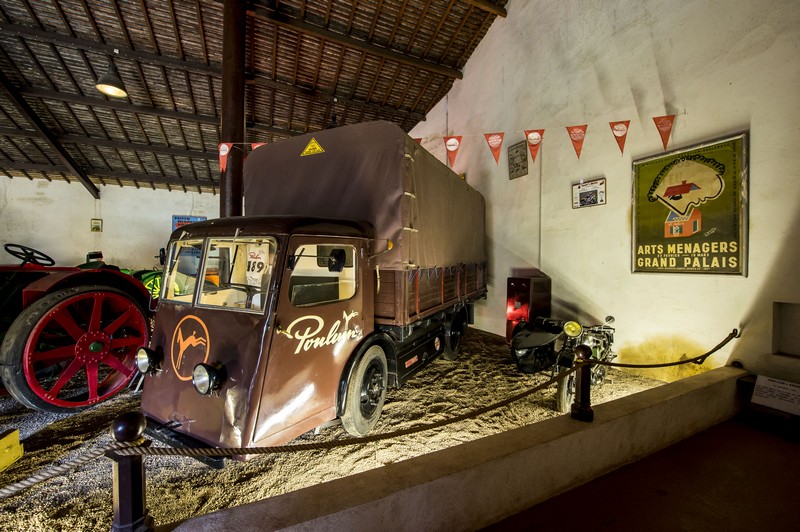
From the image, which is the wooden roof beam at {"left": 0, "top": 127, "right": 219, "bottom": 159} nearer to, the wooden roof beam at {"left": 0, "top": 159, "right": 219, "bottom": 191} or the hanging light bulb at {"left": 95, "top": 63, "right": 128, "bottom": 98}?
the wooden roof beam at {"left": 0, "top": 159, "right": 219, "bottom": 191}

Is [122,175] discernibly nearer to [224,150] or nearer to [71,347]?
[224,150]

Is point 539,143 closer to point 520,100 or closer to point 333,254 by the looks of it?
point 520,100

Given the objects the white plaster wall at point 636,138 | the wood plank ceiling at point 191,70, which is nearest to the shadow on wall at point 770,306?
the white plaster wall at point 636,138

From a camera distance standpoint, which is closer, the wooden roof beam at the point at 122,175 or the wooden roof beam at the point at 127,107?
the wooden roof beam at the point at 127,107

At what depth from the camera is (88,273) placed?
12.1ft

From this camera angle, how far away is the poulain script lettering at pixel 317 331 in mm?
2533

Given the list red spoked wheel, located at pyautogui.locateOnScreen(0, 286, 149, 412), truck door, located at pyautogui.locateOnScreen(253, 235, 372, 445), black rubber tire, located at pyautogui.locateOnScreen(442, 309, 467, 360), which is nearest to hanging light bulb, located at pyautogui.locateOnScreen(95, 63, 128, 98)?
red spoked wheel, located at pyautogui.locateOnScreen(0, 286, 149, 412)

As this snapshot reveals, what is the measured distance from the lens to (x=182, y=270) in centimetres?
292

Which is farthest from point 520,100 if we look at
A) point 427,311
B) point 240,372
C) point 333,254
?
point 240,372

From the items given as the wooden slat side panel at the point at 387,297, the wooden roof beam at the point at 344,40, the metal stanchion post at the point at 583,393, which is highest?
the wooden roof beam at the point at 344,40

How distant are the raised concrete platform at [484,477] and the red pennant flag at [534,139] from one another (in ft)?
14.9

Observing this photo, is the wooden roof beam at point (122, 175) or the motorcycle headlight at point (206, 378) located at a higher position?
the wooden roof beam at point (122, 175)

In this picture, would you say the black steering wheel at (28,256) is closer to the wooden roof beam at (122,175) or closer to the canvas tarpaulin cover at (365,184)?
the canvas tarpaulin cover at (365,184)

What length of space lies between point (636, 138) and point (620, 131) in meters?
0.24
